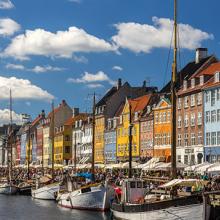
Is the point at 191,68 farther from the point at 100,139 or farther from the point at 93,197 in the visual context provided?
the point at 93,197

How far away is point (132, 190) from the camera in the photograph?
43156 millimetres

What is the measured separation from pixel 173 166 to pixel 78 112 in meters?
119

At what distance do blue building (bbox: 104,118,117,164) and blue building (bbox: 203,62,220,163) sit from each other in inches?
1300

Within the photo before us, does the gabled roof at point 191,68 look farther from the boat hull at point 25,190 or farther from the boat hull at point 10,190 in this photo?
the boat hull at point 10,190

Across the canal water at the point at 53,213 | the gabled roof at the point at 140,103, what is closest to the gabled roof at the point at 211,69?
the gabled roof at the point at 140,103

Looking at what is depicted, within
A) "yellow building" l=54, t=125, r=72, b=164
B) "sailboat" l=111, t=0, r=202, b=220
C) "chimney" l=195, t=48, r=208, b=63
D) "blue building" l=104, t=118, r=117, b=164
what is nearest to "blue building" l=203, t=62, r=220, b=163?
"chimney" l=195, t=48, r=208, b=63

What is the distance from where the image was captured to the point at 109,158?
114188mm

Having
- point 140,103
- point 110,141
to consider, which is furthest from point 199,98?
point 110,141

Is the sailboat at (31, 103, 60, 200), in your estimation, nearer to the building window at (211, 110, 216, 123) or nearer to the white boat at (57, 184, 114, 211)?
the white boat at (57, 184, 114, 211)

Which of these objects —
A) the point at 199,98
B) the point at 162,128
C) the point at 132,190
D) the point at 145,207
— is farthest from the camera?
the point at 162,128

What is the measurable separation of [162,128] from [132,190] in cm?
4954

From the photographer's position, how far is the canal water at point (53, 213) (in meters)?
32.4

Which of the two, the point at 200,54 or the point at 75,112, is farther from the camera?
the point at 75,112

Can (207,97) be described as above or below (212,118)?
above
